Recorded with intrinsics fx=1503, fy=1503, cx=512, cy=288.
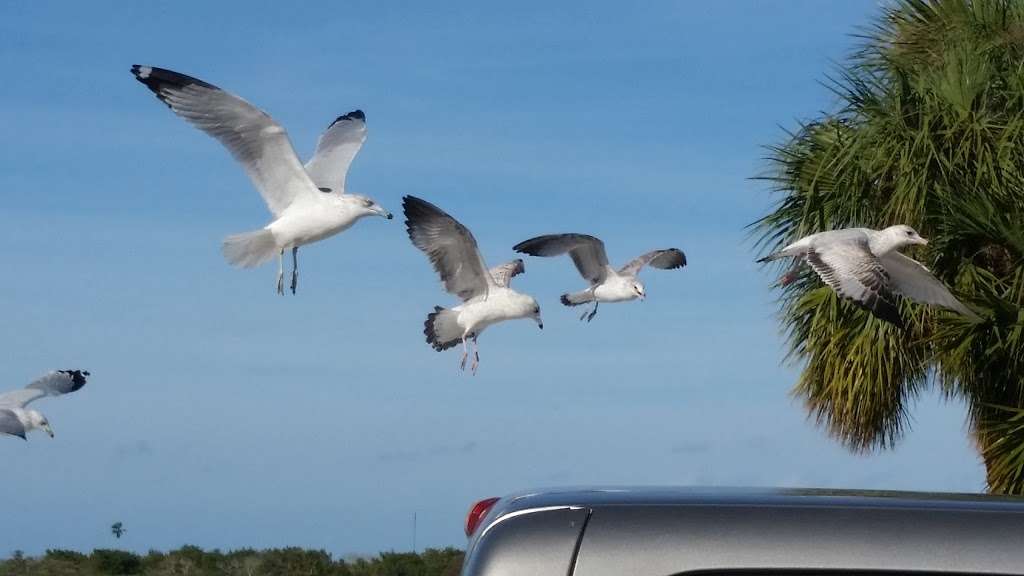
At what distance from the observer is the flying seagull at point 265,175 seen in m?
10.3

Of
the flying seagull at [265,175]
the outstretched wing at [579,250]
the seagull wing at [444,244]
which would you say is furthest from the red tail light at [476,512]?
the outstretched wing at [579,250]

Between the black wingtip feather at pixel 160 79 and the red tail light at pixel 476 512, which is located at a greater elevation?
the black wingtip feather at pixel 160 79

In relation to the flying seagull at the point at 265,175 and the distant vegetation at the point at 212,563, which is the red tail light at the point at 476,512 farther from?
the distant vegetation at the point at 212,563

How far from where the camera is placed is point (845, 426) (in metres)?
12.8

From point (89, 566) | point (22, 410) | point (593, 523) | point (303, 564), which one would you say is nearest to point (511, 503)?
point (593, 523)

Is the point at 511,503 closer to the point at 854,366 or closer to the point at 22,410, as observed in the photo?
the point at 854,366

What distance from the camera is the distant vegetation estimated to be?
15977mm

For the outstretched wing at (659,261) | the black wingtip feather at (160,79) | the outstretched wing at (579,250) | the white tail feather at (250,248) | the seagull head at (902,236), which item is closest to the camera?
the black wingtip feather at (160,79)

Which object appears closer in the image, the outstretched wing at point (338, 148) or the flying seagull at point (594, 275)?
the outstretched wing at point (338, 148)

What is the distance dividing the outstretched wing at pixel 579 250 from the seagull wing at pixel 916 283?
3.30 m

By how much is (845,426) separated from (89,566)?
1100 centimetres

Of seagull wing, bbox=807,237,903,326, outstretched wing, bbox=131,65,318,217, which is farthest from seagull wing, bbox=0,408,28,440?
seagull wing, bbox=807,237,903,326

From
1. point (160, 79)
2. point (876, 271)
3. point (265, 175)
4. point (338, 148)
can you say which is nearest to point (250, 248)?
point (265, 175)

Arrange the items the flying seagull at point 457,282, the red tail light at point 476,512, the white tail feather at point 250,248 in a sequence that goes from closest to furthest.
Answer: the red tail light at point 476,512 < the white tail feather at point 250,248 < the flying seagull at point 457,282
